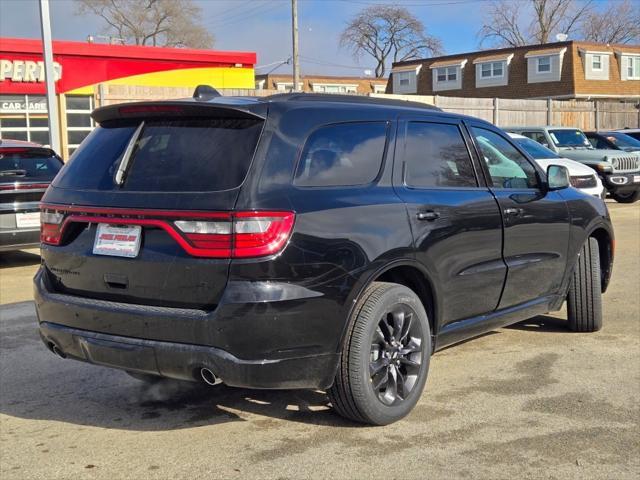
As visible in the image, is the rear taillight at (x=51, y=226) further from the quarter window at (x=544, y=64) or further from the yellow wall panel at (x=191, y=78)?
the quarter window at (x=544, y=64)

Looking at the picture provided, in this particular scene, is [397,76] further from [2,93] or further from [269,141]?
[269,141]

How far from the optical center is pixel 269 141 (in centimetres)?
365

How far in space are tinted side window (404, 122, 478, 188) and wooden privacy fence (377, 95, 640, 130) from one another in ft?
59.7

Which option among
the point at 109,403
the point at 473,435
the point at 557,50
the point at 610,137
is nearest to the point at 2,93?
the point at 610,137

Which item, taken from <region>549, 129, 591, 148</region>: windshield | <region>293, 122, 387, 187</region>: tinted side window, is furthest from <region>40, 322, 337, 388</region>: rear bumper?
<region>549, 129, 591, 148</region>: windshield

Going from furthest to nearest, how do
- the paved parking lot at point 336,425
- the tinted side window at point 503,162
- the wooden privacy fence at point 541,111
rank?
the wooden privacy fence at point 541,111 < the tinted side window at point 503,162 < the paved parking lot at point 336,425

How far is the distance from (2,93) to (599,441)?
2202 centimetres

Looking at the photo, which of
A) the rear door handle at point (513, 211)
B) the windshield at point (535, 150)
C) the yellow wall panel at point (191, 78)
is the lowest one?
the rear door handle at point (513, 211)

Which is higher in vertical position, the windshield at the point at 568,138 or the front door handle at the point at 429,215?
the windshield at the point at 568,138

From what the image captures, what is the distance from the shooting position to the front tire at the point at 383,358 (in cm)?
382

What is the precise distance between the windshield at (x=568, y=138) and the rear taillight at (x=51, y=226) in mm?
15494

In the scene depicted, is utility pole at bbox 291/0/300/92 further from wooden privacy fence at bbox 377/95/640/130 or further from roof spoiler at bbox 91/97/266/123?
roof spoiler at bbox 91/97/266/123

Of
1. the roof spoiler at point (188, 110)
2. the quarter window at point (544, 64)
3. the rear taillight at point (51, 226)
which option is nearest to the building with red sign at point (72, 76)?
the rear taillight at point (51, 226)

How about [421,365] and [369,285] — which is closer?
[369,285]
